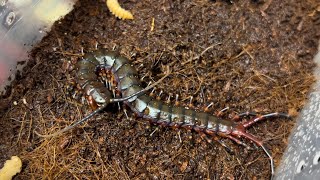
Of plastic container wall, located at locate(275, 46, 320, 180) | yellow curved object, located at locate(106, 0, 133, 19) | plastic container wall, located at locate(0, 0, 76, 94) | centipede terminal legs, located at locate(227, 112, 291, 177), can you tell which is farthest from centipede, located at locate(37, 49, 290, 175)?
plastic container wall, located at locate(0, 0, 76, 94)

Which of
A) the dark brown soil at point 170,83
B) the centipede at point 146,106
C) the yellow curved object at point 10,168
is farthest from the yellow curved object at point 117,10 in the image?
the yellow curved object at point 10,168

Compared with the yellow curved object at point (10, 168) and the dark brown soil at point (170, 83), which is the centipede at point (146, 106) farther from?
the yellow curved object at point (10, 168)

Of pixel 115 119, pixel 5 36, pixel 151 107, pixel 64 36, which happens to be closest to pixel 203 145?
pixel 151 107

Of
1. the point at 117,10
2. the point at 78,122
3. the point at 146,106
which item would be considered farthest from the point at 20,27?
the point at 146,106

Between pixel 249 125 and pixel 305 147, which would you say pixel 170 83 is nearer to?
pixel 249 125

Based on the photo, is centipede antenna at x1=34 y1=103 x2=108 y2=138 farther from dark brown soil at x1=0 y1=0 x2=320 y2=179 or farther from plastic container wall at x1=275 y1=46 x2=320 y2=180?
plastic container wall at x1=275 y1=46 x2=320 y2=180

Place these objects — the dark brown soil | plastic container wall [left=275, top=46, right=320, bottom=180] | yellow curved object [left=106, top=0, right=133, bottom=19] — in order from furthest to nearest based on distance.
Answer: yellow curved object [left=106, top=0, right=133, bottom=19] → the dark brown soil → plastic container wall [left=275, top=46, right=320, bottom=180]
